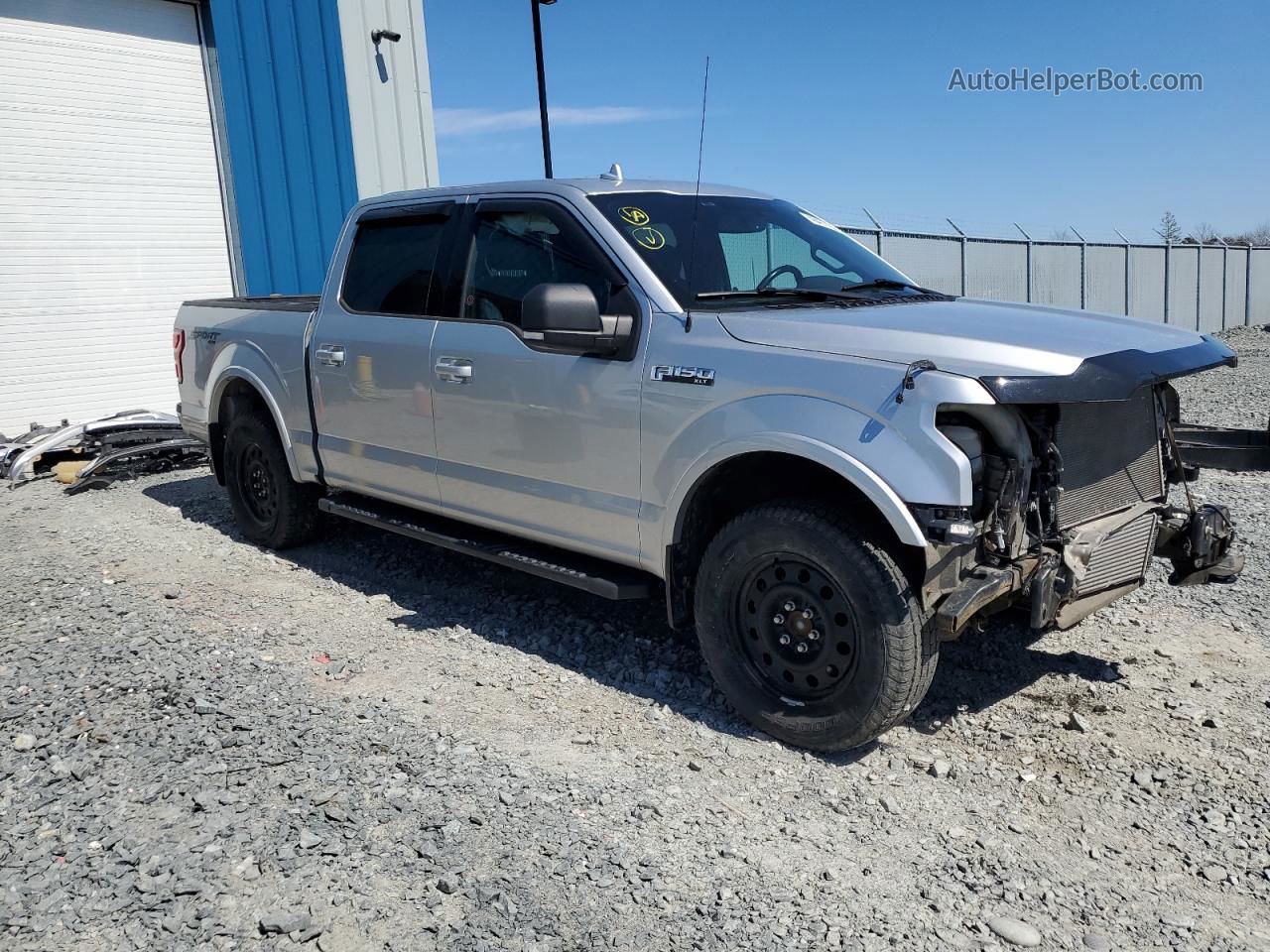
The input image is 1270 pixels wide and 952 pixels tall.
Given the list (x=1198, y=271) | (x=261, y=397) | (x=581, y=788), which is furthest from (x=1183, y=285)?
(x=581, y=788)

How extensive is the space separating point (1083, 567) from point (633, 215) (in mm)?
2321

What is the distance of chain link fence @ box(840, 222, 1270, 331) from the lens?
17109mm

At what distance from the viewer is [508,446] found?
478 centimetres

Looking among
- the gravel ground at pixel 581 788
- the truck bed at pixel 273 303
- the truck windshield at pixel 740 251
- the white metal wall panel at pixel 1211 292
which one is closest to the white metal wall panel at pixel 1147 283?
the white metal wall panel at pixel 1211 292

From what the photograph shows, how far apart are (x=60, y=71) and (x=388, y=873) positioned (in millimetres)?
10663

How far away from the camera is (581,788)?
12.0ft

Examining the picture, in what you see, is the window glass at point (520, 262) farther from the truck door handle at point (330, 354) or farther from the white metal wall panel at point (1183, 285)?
the white metal wall panel at point (1183, 285)

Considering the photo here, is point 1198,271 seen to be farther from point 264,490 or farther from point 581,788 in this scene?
point 581,788

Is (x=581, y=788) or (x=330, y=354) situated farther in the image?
(x=330, y=354)

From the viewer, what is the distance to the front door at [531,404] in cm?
433

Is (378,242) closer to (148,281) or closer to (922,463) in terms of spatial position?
(922,463)

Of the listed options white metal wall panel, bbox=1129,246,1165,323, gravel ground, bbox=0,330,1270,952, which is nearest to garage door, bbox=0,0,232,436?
gravel ground, bbox=0,330,1270,952

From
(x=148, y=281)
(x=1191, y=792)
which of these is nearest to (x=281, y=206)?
(x=148, y=281)

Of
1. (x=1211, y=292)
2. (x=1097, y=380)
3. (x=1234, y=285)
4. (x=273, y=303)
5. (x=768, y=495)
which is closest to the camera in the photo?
(x=1097, y=380)
